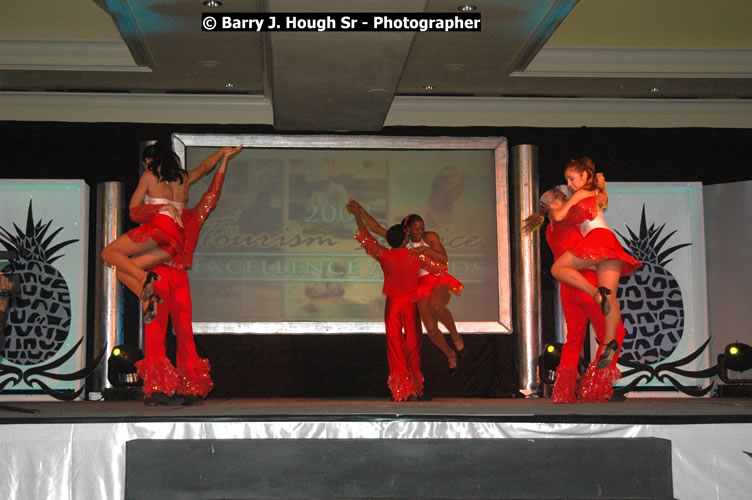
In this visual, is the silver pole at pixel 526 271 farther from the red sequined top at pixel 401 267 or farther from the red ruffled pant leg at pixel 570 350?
the red ruffled pant leg at pixel 570 350

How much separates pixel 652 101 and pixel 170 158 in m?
4.89

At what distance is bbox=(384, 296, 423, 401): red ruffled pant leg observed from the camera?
5.71 m

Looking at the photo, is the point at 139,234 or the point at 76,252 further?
the point at 76,252

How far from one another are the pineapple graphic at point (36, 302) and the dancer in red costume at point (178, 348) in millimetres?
2485

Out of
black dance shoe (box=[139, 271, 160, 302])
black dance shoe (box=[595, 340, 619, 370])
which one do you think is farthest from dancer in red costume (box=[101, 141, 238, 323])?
black dance shoe (box=[595, 340, 619, 370])

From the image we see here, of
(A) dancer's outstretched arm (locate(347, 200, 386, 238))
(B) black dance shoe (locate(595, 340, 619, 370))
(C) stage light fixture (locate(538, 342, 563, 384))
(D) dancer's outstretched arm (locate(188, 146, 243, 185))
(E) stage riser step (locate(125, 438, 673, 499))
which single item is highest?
(D) dancer's outstretched arm (locate(188, 146, 243, 185))

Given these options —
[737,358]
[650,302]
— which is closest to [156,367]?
[737,358]

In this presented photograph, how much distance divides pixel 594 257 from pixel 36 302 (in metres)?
4.78

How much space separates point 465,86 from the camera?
7352 millimetres

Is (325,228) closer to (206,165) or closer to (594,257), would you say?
(206,165)

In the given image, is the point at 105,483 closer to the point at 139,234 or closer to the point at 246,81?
the point at 139,234

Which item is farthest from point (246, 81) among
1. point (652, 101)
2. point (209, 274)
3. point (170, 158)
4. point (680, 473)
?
point (680, 473)

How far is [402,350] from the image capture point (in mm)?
5793

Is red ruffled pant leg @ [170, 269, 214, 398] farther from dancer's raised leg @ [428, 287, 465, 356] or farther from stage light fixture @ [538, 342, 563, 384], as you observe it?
stage light fixture @ [538, 342, 563, 384]
